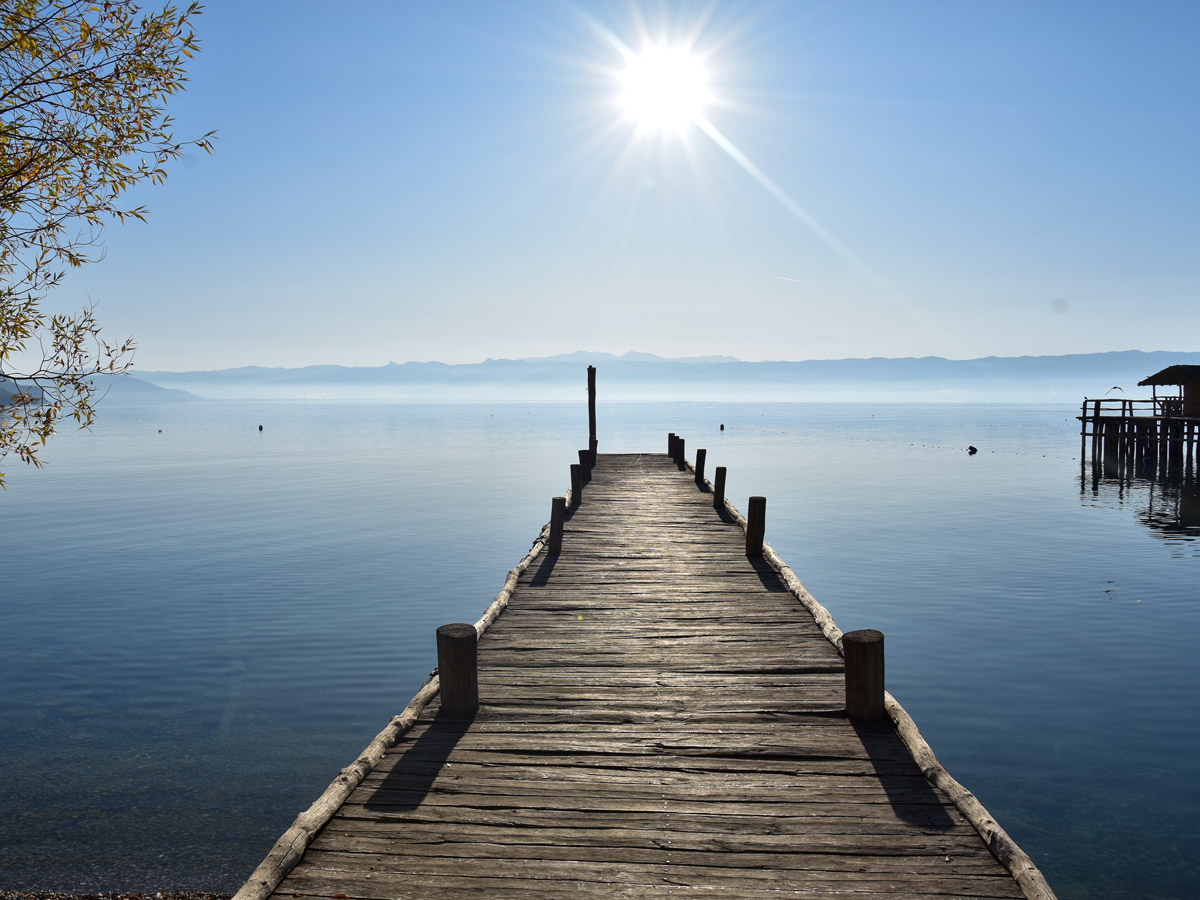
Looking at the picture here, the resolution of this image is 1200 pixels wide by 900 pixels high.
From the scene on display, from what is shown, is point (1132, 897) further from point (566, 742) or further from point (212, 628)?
point (212, 628)

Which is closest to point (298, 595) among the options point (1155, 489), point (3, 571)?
point (3, 571)

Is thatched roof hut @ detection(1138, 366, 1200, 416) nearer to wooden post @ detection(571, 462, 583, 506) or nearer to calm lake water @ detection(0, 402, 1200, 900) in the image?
calm lake water @ detection(0, 402, 1200, 900)

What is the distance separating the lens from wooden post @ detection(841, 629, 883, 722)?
6.79 metres

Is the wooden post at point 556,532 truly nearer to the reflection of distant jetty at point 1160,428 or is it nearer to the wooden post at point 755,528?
the wooden post at point 755,528

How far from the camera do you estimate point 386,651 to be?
15227 millimetres

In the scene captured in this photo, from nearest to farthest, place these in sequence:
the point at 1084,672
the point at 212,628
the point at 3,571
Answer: the point at 1084,672
the point at 212,628
the point at 3,571

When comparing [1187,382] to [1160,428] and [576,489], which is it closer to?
[1160,428]

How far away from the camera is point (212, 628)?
659 inches

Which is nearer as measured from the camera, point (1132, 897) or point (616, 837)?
point (616, 837)

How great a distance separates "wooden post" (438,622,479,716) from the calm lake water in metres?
3.39

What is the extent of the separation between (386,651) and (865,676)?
35.7ft

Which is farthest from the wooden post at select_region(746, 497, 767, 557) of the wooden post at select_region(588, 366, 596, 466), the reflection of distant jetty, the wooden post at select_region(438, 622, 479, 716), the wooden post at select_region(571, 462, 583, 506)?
the reflection of distant jetty

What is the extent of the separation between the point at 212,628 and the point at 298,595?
287 centimetres

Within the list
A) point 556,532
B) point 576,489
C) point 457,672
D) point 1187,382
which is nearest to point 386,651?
point 556,532
